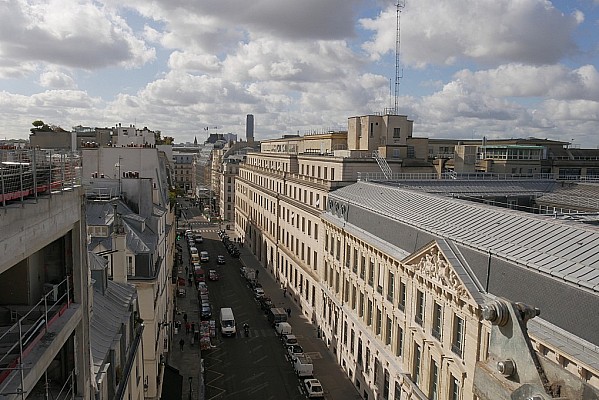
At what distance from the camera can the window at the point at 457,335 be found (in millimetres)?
27136

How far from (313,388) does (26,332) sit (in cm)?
3326

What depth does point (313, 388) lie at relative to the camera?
135 feet

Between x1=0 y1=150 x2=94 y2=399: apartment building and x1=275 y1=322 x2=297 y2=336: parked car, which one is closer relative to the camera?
x1=0 y1=150 x2=94 y2=399: apartment building

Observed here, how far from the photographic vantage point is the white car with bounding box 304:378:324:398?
40.8 m

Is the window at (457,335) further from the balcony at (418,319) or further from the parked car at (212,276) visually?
the parked car at (212,276)

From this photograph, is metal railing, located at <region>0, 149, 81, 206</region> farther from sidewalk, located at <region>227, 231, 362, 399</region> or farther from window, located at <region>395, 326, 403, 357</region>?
sidewalk, located at <region>227, 231, 362, 399</region>

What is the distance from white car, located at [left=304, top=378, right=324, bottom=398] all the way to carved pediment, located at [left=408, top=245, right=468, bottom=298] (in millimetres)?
14837

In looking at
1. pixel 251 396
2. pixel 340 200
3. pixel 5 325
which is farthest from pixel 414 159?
pixel 5 325

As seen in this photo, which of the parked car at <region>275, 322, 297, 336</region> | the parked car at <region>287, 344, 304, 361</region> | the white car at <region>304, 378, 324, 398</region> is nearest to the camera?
the white car at <region>304, 378, 324, 398</region>

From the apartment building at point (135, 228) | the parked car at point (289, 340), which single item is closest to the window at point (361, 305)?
the parked car at point (289, 340)

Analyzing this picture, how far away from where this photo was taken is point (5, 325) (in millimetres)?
12594

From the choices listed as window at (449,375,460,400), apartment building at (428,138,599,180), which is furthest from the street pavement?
apartment building at (428,138,599,180)

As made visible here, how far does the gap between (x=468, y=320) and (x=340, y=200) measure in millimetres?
25142

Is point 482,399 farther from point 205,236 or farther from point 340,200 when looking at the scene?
point 205,236
